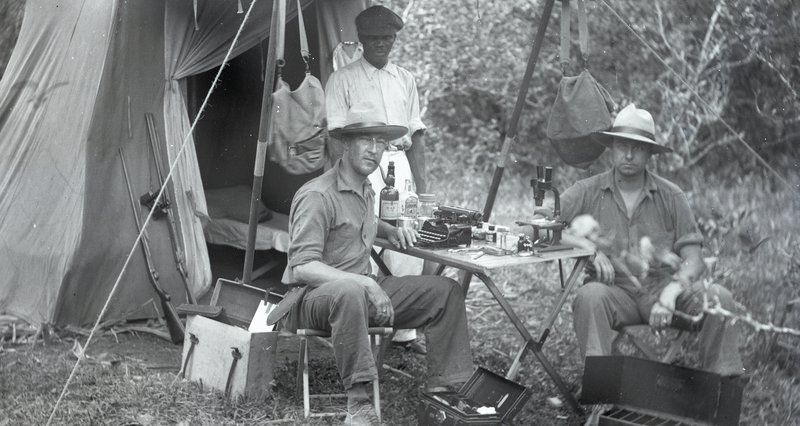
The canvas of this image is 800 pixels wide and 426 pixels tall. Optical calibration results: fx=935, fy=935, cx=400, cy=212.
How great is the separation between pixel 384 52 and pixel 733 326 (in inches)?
108

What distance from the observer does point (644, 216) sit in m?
5.04

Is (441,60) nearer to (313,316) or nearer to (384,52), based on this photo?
(384,52)

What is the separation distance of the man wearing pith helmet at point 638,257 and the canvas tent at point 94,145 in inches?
95.6

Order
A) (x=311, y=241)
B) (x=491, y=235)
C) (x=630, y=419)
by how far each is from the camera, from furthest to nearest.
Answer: (x=491, y=235), (x=311, y=241), (x=630, y=419)

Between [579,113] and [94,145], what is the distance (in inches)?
117

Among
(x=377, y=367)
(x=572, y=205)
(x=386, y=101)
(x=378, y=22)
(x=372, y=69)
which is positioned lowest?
(x=377, y=367)

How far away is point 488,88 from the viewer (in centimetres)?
1055

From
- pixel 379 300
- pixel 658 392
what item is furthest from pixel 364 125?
pixel 658 392

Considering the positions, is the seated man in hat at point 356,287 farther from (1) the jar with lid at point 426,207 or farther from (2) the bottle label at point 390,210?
(1) the jar with lid at point 426,207

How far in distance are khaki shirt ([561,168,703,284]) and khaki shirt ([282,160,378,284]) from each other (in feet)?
3.79

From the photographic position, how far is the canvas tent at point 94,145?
19.1 feet

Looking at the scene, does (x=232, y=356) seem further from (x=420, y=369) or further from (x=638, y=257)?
(x=638, y=257)

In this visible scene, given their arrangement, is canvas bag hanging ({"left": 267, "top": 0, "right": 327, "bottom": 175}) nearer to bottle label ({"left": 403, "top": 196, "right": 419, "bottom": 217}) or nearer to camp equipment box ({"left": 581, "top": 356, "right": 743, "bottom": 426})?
bottle label ({"left": 403, "top": 196, "right": 419, "bottom": 217})

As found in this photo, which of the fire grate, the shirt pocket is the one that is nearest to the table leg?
the fire grate
